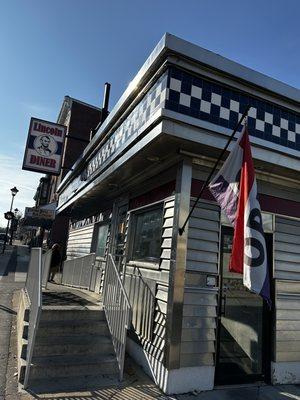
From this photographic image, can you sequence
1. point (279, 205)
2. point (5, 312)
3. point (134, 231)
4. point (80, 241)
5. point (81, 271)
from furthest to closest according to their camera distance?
point (80, 241), point (81, 271), point (5, 312), point (134, 231), point (279, 205)

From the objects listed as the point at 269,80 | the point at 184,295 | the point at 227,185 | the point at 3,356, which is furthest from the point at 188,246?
the point at 3,356

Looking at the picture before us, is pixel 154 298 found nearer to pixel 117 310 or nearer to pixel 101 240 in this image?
pixel 117 310

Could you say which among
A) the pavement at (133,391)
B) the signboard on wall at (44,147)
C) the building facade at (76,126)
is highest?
the building facade at (76,126)

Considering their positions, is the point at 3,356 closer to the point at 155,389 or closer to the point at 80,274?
the point at 155,389

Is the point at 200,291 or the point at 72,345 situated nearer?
the point at 200,291

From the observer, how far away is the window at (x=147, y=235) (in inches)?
236

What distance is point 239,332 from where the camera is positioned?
5605mm

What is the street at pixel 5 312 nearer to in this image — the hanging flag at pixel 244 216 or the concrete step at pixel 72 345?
the concrete step at pixel 72 345

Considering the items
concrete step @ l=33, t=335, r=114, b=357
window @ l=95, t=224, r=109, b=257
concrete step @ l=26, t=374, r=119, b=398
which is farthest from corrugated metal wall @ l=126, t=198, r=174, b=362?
window @ l=95, t=224, r=109, b=257

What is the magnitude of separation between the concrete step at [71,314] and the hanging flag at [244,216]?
2855mm

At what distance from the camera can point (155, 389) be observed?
4852 millimetres

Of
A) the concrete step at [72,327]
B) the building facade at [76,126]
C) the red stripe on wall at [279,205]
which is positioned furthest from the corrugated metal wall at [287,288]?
the building facade at [76,126]

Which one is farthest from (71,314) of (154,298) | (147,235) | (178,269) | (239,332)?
(239,332)

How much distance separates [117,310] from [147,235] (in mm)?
1522
